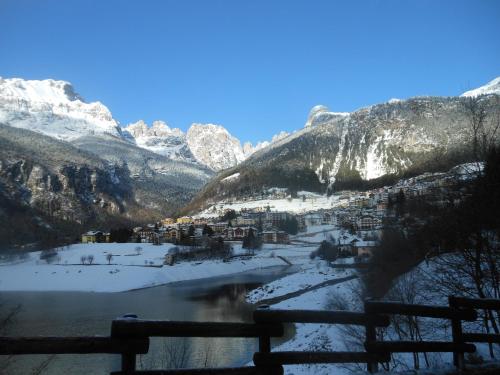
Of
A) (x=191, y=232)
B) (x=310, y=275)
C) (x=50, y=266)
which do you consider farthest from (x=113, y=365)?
(x=191, y=232)

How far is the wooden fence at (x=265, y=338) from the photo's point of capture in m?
4.36

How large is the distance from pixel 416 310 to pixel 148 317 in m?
36.6

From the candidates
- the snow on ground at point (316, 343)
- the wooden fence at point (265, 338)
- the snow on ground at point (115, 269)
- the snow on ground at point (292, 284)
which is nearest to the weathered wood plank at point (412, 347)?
the wooden fence at point (265, 338)

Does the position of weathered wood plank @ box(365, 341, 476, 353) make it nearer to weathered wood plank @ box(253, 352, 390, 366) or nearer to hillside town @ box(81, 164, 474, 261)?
weathered wood plank @ box(253, 352, 390, 366)

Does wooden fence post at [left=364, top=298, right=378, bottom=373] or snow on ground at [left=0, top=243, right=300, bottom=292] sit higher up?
wooden fence post at [left=364, top=298, right=378, bottom=373]

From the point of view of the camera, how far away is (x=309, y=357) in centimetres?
573

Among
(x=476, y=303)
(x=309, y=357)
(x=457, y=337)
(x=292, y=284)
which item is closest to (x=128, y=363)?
(x=309, y=357)

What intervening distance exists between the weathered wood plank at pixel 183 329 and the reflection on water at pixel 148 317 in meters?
4.79

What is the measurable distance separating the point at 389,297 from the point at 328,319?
19.1m

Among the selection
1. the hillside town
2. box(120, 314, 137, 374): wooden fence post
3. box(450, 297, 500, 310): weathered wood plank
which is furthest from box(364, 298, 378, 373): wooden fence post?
the hillside town

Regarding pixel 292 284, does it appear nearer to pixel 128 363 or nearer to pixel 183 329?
pixel 183 329

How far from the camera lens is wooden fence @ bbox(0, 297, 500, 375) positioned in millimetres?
4355

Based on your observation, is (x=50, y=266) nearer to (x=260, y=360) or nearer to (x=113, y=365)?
(x=113, y=365)

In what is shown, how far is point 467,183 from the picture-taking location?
12.1 m
